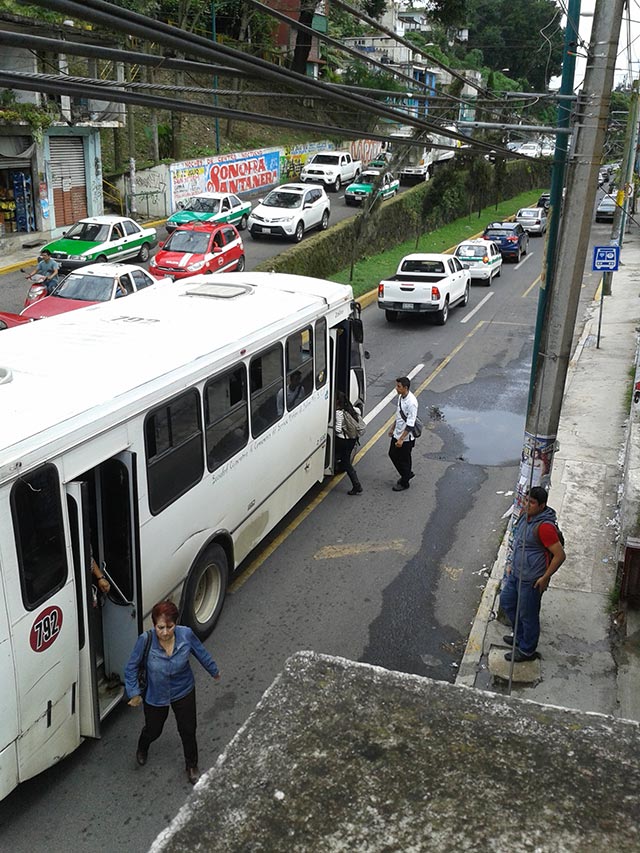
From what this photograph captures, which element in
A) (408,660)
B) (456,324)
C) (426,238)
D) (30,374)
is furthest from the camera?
(426,238)

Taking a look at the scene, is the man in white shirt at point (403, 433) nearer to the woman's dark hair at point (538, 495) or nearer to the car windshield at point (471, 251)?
the woman's dark hair at point (538, 495)

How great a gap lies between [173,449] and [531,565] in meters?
3.25

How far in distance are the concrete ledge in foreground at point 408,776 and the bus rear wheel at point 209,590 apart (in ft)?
12.3

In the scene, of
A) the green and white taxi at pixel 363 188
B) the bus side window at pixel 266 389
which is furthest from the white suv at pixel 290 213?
the bus side window at pixel 266 389

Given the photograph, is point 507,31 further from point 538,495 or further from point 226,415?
point 538,495

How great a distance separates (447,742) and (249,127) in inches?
1975

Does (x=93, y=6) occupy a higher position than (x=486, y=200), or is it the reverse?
(x=93, y=6)

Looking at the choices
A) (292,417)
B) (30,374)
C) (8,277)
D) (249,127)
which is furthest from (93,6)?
(249,127)

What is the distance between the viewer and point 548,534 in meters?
7.31

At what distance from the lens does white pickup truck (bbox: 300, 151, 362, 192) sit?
4450 centimetres

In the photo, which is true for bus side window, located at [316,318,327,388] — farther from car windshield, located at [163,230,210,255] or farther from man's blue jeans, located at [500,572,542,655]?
car windshield, located at [163,230,210,255]

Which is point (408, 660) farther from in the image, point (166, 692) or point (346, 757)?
point (346, 757)

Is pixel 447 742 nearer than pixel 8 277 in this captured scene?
Yes

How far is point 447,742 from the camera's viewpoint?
148 inches
